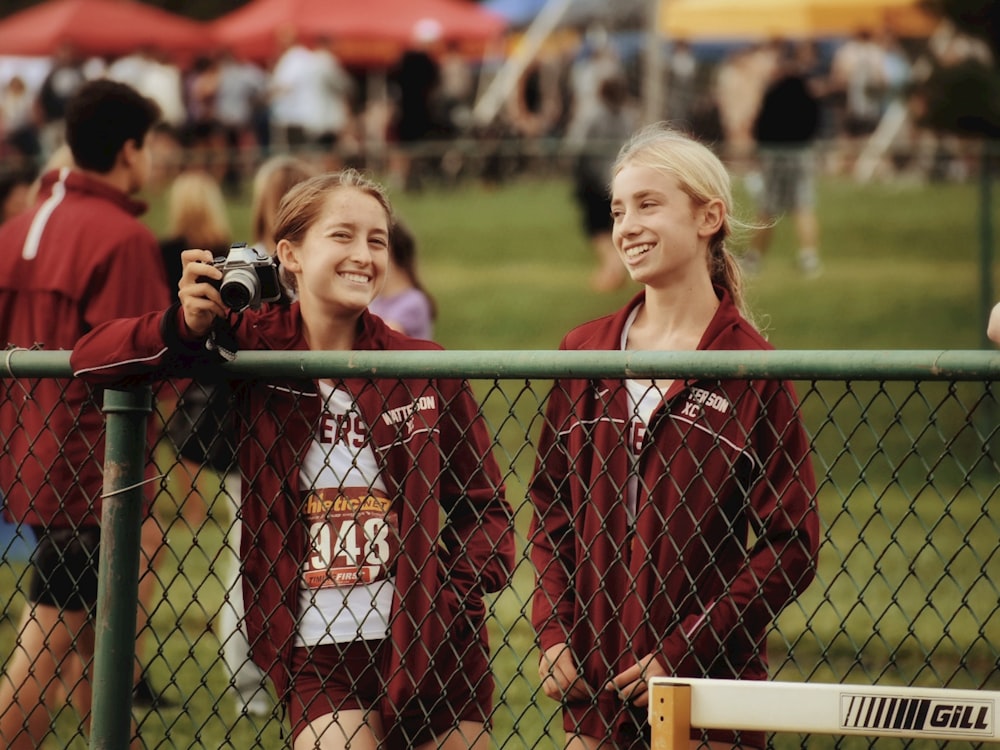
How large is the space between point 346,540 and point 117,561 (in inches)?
19.1

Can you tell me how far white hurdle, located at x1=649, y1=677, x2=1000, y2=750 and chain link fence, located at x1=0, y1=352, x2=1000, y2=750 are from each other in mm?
217

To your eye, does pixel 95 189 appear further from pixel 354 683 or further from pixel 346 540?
pixel 354 683

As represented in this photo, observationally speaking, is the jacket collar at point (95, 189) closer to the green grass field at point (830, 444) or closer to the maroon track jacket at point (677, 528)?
the green grass field at point (830, 444)

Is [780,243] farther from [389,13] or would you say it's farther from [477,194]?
[389,13]

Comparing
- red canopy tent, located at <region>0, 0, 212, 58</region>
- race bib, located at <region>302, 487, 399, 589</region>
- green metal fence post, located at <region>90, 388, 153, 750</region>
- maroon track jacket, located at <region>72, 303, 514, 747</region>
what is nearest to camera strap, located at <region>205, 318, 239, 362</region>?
maroon track jacket, located at <region>72, 303, 514, 747</region>

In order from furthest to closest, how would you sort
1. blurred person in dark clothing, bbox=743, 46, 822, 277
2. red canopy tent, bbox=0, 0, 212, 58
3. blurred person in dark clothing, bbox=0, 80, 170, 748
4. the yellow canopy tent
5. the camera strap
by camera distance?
1. red canopy tent, bbox=0, 0, 212, 58
2. the yellow canopy tent
3. blurred person in dark clothing, bbox=743, 46, 822, 277
4. blurred person in dark clothing, bbox=0, 80, 170, 748
5. the camera strap

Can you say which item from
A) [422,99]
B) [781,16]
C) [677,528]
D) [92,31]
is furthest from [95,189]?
[92,31]

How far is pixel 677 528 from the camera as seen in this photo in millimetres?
3402

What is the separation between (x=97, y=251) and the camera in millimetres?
5039

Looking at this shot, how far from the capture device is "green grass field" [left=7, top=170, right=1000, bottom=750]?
145 inches

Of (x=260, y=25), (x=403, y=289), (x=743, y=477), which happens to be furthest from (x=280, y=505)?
(x=260, y=25)

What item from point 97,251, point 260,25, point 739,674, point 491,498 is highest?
point 260,25

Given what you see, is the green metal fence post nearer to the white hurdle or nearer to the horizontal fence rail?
the horizontal fence rail

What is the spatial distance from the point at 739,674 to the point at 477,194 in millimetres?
21187
